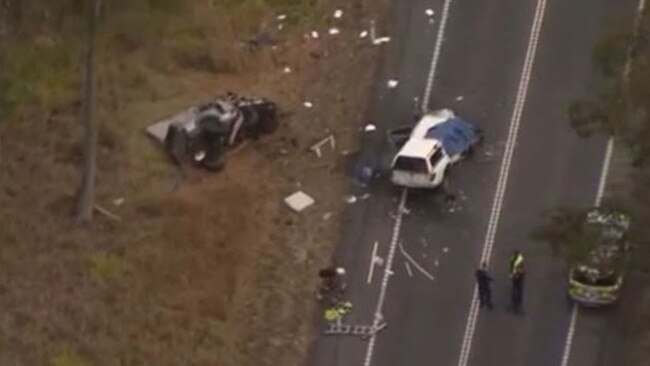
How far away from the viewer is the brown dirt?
4856 centimetres

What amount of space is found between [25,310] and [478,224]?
44.0ft

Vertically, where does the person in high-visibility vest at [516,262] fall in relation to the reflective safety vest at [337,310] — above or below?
above

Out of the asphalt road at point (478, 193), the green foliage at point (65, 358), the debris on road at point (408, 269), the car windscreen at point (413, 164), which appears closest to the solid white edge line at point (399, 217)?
the asphalt road at point (478, 193)

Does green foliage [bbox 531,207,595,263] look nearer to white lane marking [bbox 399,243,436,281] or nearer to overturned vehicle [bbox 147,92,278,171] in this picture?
white lane marking [bbox 399,243,436,281]

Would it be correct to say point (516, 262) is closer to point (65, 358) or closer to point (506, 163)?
point (506, 163)

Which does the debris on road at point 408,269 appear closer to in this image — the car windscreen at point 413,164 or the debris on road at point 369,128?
the car windscreen at point 413,164

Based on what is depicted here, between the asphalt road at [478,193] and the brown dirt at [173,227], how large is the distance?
1.30 meters

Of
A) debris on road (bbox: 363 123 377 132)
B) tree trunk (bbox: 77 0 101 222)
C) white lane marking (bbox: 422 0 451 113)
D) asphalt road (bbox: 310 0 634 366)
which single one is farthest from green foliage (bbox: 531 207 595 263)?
tree trunk (bbox: 77 0 101 222)

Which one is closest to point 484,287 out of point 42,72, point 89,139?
point 89,139

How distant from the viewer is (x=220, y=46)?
5697cm

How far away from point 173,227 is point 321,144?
20.3ft

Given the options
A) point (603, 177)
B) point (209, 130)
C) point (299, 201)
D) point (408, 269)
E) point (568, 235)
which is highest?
point (603, 177)

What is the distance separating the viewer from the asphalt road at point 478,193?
4922 cm

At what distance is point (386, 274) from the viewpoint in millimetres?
51125
